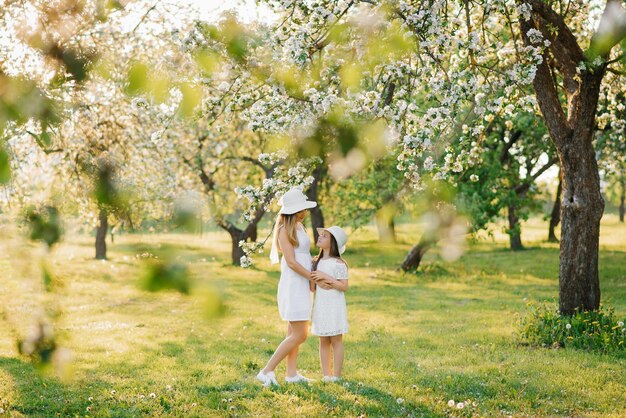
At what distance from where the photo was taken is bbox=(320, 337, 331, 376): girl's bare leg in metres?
7.75

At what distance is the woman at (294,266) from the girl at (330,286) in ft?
0.44

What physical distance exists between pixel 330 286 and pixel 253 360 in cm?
275

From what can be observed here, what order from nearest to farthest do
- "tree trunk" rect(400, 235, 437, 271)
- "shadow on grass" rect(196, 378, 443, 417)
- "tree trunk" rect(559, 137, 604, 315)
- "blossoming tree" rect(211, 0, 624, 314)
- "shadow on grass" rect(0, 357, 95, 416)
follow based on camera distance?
"blossoming tree" rect(211, 0, 624, 314) → "shadow on grass" rect(196, 378, 443, 417) → "shadow on grass" rect(0, 357, 95, 416) → "tree trunk" rect(559, 137, 604, 315) → "tree trunk" rect(400, 235, 437, 271)

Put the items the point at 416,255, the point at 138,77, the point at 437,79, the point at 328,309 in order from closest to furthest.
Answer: the point at 138,77 → the point at 437,79 → the point at 328,309 → the point at 416,255

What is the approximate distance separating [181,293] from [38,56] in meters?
0.61

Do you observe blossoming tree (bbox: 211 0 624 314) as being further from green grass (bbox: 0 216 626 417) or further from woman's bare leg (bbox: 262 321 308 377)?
woman's bare leg (bbox: 262 321 308 377)

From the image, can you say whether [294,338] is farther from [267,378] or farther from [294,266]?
[294,266]

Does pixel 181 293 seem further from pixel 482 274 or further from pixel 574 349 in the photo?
pixel 482 274

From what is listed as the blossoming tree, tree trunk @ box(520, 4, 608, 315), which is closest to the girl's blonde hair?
the blossoming tree

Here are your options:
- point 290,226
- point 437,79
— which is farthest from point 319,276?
point 437,79

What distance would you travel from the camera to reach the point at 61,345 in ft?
4.15

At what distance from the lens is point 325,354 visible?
7.75m

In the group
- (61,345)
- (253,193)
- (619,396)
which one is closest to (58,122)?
(61,345)

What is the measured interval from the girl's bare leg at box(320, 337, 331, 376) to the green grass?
25 cm
